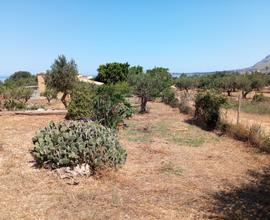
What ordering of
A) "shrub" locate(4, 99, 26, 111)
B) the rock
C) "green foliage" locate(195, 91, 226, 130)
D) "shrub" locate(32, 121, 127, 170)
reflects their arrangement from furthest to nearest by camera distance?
"shrub" locate(4, 99, 26, 111) < "green foliage" locate(195, 91, 226, 130) < "shrub" locate(32, 121, 127, 170) < the rock

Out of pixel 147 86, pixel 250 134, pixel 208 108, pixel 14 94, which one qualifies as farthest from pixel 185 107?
pixel 14 94

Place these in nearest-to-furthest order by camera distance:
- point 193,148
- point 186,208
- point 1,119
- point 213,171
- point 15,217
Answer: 1. point 15,217
2. point 186,208
3. point 213,171
4. point 193,148
5. point 1,119

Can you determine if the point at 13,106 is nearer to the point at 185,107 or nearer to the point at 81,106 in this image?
the point at 81,106

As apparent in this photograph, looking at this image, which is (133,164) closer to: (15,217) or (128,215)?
(128,215)

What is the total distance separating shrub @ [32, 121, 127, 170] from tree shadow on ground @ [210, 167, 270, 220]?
2.49 m

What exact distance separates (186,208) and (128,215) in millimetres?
1077

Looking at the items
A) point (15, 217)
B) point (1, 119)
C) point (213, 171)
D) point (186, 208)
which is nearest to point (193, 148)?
point (213, 171)

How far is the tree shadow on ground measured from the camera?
5.47 meters

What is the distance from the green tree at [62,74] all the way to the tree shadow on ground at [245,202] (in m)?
14.5

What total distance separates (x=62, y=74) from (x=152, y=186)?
14.4m

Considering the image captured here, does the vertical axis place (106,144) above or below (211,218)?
above

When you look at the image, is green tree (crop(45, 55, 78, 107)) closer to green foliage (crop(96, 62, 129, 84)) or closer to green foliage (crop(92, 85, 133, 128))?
green foliage (crop(92, 85, 133, 128))

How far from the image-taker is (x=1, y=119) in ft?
49.2

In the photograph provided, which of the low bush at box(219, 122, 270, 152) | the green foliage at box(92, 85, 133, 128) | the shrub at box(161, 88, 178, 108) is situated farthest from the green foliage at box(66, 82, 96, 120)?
the shrub at box(161, 88, 178, 108)
